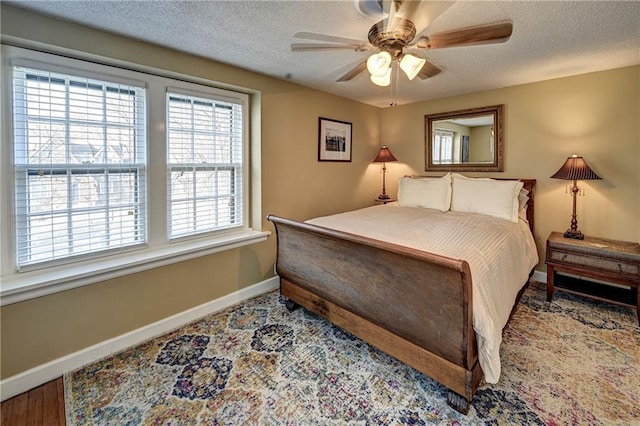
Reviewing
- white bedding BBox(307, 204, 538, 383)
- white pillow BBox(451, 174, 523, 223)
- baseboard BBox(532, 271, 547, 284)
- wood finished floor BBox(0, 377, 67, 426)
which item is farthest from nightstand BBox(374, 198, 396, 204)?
wood finished floor BBox(0, 377, 67, 426)

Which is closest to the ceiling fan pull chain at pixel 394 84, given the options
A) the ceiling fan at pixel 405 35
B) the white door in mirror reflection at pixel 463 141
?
the white door in mirror reflection at pixel 463 141

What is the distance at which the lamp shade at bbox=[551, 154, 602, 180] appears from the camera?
284cm

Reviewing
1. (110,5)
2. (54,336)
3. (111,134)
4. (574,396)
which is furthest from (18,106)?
(574,396)

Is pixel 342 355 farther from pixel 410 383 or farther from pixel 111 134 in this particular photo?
pixel 111 134

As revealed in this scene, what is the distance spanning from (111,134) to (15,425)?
185 cm

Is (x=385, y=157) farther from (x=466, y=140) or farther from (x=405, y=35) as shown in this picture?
(x=405, y=35)

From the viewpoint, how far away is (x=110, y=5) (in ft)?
5.87

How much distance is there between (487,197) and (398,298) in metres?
2.00

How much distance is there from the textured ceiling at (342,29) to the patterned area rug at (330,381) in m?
2.11

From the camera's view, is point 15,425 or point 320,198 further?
point 320,198

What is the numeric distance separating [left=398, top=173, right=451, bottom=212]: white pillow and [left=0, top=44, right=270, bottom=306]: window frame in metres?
1.84

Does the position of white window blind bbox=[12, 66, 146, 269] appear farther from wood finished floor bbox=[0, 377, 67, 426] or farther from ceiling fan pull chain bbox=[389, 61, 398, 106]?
ceiling fan pull chain bbox=[389, 61, 398, 106]

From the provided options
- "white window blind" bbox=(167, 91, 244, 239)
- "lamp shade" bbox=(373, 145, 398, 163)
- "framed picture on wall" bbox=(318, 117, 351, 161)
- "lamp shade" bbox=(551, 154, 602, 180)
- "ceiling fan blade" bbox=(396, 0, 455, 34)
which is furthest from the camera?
"lamp shade" bbox=(373, 145, 398, 163)

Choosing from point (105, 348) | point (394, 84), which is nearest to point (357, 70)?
point (394, 84)
